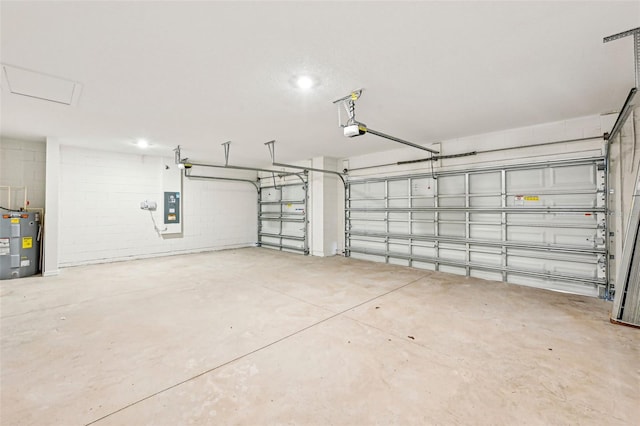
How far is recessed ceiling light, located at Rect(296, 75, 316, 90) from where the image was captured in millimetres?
2721

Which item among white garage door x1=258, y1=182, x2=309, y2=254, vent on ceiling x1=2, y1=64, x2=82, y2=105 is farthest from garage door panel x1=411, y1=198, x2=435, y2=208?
vent on ceiling x1=2, y1=64, x2=82, y2=105

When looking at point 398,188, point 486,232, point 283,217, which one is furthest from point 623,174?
point 283,217

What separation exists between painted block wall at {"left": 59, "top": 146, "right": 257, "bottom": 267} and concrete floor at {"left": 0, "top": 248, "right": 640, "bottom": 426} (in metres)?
2.03

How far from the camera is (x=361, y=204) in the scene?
670 centimetres

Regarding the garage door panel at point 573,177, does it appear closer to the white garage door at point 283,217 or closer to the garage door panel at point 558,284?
the garage door panel at point 558,284

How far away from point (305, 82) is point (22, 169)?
6.11m

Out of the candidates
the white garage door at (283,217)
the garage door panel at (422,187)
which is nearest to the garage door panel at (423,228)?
the garage door panel at (422,187)

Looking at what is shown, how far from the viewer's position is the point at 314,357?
2217 mm

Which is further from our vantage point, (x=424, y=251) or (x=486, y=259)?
(x=424, y=251)

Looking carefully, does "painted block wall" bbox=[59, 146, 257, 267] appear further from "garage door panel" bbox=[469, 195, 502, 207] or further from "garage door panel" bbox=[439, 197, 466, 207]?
"garage door panel" bbox=[469, 195, 502, 207]

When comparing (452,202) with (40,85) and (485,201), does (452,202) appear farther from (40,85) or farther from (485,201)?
(40,85)

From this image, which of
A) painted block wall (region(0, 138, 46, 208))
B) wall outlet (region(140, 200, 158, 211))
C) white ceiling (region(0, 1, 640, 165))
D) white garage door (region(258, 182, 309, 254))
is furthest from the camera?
white garage door (region(258, 182, 309, 254))

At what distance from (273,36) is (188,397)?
262 cm

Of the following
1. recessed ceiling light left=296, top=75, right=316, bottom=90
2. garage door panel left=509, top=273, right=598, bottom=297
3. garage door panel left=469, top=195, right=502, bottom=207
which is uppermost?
recessed ceiling light left=296, top=75, right=316, bottom=90
